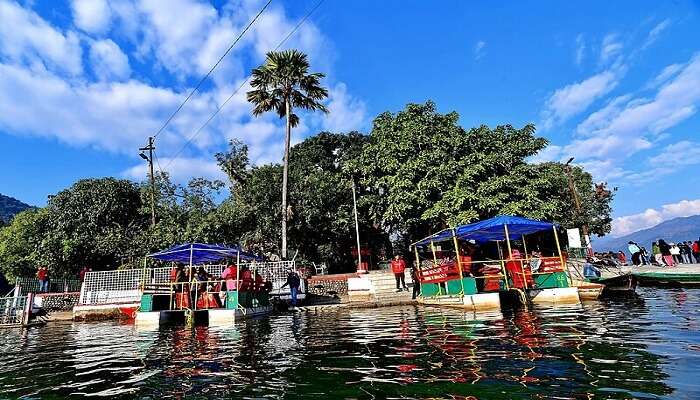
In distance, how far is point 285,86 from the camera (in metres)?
28.1

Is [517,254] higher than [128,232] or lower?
lower

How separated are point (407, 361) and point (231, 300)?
412 inches

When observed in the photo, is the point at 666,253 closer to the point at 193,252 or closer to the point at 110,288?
the point at 193,252

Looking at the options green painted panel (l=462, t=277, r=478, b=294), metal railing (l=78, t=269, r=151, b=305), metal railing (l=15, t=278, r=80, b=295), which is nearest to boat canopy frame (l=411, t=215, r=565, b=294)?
green painted panel (l=462, t=277, r=478, b=294)

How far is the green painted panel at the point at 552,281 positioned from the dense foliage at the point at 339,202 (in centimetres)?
1122

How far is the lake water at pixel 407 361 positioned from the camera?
4.68 m

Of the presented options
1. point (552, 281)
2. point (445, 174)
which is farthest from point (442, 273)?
point (445, 174)

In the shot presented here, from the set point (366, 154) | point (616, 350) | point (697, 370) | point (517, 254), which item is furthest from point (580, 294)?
point (366, 154)

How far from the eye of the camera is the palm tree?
1103 inches

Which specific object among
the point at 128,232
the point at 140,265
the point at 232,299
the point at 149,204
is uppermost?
the point at 149,204

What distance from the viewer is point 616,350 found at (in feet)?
20.2

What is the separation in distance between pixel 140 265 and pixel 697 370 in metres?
29.3

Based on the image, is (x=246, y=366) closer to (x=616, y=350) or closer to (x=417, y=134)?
(x=616, y=350)

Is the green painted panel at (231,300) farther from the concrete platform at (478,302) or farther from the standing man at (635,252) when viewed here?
the standing man at (635,252)
